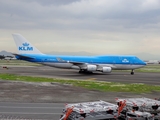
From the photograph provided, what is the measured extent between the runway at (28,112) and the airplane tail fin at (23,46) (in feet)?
119

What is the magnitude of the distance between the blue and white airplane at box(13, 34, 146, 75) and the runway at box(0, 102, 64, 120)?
3169cm

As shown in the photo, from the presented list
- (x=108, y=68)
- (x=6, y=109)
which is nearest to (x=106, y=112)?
(x=6, y=109)

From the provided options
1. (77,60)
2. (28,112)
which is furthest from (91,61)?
(28,112)

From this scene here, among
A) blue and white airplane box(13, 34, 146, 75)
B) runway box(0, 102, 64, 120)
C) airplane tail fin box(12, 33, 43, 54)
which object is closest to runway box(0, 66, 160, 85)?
blue and white airplane box(13, 34, 146, 75)

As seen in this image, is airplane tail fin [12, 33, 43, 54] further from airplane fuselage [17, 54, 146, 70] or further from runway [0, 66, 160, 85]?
runway [0, 66, 160, 85]

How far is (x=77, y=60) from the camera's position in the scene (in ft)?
168

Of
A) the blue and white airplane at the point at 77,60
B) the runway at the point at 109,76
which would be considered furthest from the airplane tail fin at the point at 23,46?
the runway at the point at 109,76

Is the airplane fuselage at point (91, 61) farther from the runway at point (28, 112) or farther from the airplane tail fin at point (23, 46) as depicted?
the runway at point (28, 112)

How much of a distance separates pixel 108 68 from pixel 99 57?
A: 14.7ft

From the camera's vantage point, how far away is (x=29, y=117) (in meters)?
13.6

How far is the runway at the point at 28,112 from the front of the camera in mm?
13664

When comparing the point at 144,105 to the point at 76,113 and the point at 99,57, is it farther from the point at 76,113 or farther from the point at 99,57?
the point at 99,57

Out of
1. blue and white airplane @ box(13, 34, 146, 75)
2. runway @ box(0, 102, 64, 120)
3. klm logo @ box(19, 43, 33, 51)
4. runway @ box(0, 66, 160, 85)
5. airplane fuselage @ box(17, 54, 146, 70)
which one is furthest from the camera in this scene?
klm logo @ box(19, 43, 33, 51)

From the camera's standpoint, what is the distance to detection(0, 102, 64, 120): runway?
13.7 meters
